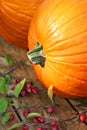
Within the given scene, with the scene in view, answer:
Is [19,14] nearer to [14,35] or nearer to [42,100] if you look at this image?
[14,35]

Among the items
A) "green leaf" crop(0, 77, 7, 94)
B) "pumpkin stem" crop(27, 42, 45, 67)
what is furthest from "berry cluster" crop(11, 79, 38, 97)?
"pumpkin stem" crop(27, 42, 45, 67)

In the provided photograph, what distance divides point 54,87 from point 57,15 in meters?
0.31

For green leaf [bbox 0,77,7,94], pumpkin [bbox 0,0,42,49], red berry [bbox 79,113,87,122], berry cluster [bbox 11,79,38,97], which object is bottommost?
red berry [bbox 79,113,87,122]

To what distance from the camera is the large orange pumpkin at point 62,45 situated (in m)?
1.60

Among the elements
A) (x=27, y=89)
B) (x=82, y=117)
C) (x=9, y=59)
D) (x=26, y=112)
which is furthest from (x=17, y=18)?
(x=82, y=117)

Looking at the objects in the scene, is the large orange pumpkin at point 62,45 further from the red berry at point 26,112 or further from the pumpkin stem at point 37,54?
the red berry at point 26,112

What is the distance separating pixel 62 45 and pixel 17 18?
381 millimetres

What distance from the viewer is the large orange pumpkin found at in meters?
1.60

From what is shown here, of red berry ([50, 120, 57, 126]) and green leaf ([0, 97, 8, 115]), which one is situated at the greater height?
green leaf ([0, 97, 8, 115])

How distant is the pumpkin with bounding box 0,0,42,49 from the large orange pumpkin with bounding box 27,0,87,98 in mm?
132

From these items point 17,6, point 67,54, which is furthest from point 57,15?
point 17,6

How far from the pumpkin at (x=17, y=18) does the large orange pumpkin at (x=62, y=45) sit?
0.13 m

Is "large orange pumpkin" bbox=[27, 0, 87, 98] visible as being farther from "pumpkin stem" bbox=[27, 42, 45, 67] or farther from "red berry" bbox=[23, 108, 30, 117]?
"red berry" bbox=[23, 108, 30, 117]

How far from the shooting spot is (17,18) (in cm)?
191
